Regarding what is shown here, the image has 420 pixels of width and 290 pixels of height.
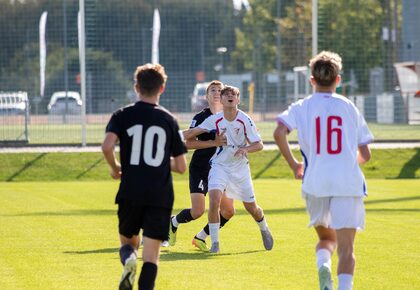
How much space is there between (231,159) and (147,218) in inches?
185

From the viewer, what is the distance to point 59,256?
1203cm

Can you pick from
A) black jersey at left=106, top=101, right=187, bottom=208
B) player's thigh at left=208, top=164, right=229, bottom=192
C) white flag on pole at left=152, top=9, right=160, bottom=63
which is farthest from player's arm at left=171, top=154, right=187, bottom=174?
white flag on pole at left=152, top=9, right=160, bottom=63

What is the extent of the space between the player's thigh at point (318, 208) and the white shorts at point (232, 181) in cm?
453

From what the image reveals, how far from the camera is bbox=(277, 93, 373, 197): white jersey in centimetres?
782

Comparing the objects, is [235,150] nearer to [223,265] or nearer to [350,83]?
[223,265]

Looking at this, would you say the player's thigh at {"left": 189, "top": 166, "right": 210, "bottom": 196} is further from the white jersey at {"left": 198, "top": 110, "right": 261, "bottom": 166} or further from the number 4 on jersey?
the number 4 on jersey

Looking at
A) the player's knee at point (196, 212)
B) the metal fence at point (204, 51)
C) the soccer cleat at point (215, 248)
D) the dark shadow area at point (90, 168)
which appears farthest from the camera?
the metal fence at point (204, 51)

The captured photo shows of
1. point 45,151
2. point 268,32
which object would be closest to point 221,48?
point 268,32

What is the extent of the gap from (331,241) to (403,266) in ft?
9.64

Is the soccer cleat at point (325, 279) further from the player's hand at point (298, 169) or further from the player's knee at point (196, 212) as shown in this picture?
the player's knee at point (196, 212)

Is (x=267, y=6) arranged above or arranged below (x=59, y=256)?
above

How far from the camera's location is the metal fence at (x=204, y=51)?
32.8m

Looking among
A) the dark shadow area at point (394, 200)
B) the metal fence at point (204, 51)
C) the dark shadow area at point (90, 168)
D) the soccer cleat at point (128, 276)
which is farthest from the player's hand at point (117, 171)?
the metal fence at point (204, 51)

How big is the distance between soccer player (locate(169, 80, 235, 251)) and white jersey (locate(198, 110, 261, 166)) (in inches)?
5.4
